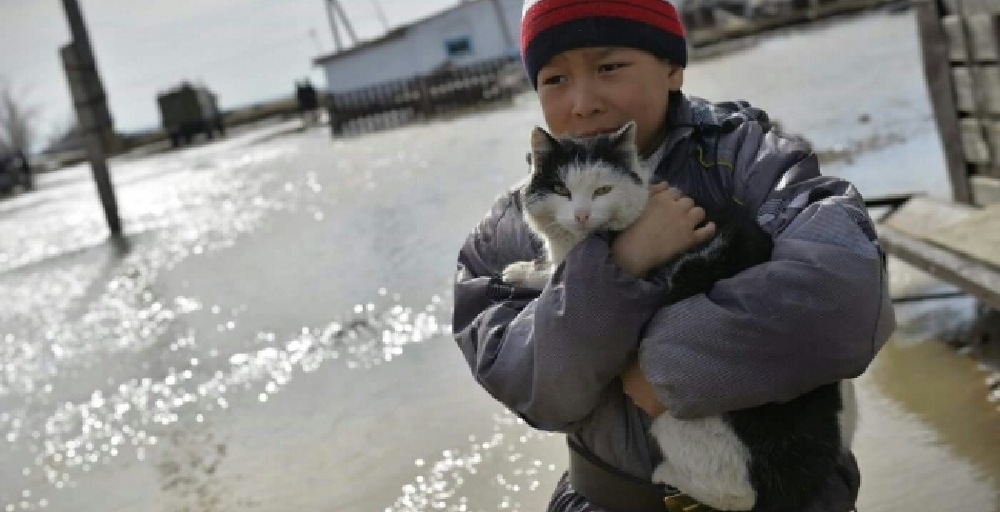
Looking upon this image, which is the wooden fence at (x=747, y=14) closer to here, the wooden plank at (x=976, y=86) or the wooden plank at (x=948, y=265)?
the wooden plank at (x=976, y=86)

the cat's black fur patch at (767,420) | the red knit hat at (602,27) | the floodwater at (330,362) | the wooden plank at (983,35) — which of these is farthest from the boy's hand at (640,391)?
the wooden plank at (983,35)

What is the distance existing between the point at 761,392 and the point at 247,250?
10.1 m

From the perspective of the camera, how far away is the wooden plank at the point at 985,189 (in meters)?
5.93

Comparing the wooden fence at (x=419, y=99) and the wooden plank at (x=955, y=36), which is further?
→ the wooden fence at (x=419, y=99)

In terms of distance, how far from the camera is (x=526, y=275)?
2404 mm

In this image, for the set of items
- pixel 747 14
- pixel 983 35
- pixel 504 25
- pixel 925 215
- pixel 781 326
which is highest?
pixel 504 25

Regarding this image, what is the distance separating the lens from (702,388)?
195 centimetres

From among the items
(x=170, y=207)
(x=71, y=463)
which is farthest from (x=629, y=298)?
(x=170, y=207)

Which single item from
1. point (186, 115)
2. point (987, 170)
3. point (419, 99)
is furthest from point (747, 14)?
point (987, 170)

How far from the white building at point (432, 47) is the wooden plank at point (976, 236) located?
38.4 m

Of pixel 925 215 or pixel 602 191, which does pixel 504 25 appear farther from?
pixel 602 191

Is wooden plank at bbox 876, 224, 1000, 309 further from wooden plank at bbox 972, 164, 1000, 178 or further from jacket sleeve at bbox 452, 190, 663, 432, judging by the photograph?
jacket sleeve at bbox 452, 190, 663, 432

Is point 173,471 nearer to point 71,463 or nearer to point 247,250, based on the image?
point 71,463

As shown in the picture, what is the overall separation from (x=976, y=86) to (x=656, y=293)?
4.67m
